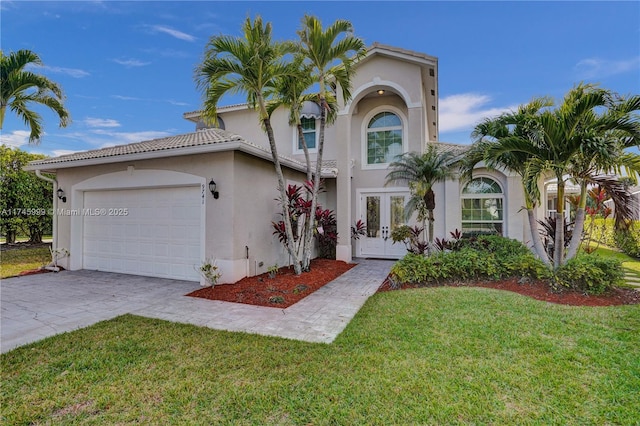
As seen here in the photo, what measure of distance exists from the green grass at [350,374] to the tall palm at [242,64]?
600cm

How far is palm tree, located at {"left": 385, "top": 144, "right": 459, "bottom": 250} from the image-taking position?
10828 millimetres

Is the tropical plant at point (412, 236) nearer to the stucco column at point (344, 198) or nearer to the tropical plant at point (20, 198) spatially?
the stucco column at point (344, 198)

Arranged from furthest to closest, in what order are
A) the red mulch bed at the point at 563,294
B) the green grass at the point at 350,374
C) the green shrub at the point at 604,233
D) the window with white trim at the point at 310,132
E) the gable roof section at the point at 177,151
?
the green shrub at the point at 604,233
the window with white trim at the point at 310,132
the gable roof section at the point at 177,151
the red mulch bed at the point at 563,294
the green grass at the point at 350,374

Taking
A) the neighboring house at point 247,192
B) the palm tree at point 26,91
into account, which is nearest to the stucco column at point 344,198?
the neighboring house at point 247,192

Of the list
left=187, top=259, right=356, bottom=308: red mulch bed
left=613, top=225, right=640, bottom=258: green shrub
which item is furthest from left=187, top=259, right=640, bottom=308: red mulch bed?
left=613, top=225, right=640, bottom=258: green shrub

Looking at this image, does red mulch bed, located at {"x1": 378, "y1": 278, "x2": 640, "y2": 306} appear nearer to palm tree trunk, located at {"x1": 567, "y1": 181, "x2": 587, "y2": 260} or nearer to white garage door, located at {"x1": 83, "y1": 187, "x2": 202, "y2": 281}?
palm tree trunk, located at {"x1": 567, "y1": 181, "x2": 587, "y2": 260}

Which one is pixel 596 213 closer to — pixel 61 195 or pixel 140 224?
pixel 140 224

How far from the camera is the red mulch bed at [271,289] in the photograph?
7311mm

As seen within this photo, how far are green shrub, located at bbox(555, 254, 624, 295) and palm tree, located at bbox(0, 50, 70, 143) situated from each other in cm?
1946

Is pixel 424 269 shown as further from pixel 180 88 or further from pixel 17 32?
pixel 17 32

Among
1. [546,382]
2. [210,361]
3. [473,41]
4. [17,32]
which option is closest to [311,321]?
[210,361]

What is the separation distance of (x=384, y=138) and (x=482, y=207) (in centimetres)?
539

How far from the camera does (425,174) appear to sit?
10969mm

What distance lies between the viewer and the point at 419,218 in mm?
11852
